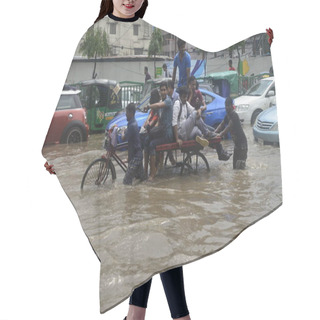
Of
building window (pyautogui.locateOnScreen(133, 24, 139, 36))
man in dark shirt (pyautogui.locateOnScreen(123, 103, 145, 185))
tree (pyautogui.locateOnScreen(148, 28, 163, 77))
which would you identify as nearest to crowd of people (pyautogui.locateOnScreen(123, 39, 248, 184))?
man in dark shirt (pyautogui.locateOnScreen(123, 103, 145, 185))

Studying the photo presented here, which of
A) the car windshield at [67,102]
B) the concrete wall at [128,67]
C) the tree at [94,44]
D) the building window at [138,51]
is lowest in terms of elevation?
the car windshield at [67,102]

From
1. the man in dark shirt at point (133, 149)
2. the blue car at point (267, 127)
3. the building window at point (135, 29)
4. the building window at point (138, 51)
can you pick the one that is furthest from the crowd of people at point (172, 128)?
the building window at point (135, 29)

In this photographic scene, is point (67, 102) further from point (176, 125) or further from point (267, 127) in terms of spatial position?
point (267, 127)

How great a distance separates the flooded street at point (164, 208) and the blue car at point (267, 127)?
0.13 feet

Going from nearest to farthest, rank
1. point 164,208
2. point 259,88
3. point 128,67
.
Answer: point 164,208 < point 128,67 < point 259,88

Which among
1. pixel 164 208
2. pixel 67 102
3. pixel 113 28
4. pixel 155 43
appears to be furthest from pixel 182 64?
pixel 164 208

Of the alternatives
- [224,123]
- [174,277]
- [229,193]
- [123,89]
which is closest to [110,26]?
[123,89]

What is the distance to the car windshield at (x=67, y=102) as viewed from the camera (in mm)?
4797

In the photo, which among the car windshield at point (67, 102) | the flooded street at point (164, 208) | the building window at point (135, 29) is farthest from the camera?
the building window at point (135, 29)

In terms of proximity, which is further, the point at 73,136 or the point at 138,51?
the point at 138,51

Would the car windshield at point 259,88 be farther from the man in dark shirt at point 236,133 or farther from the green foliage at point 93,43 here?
the green foliage at point 93,43

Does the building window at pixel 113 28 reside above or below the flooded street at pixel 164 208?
above

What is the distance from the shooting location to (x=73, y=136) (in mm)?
4859

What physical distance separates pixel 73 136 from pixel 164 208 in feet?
2.30
